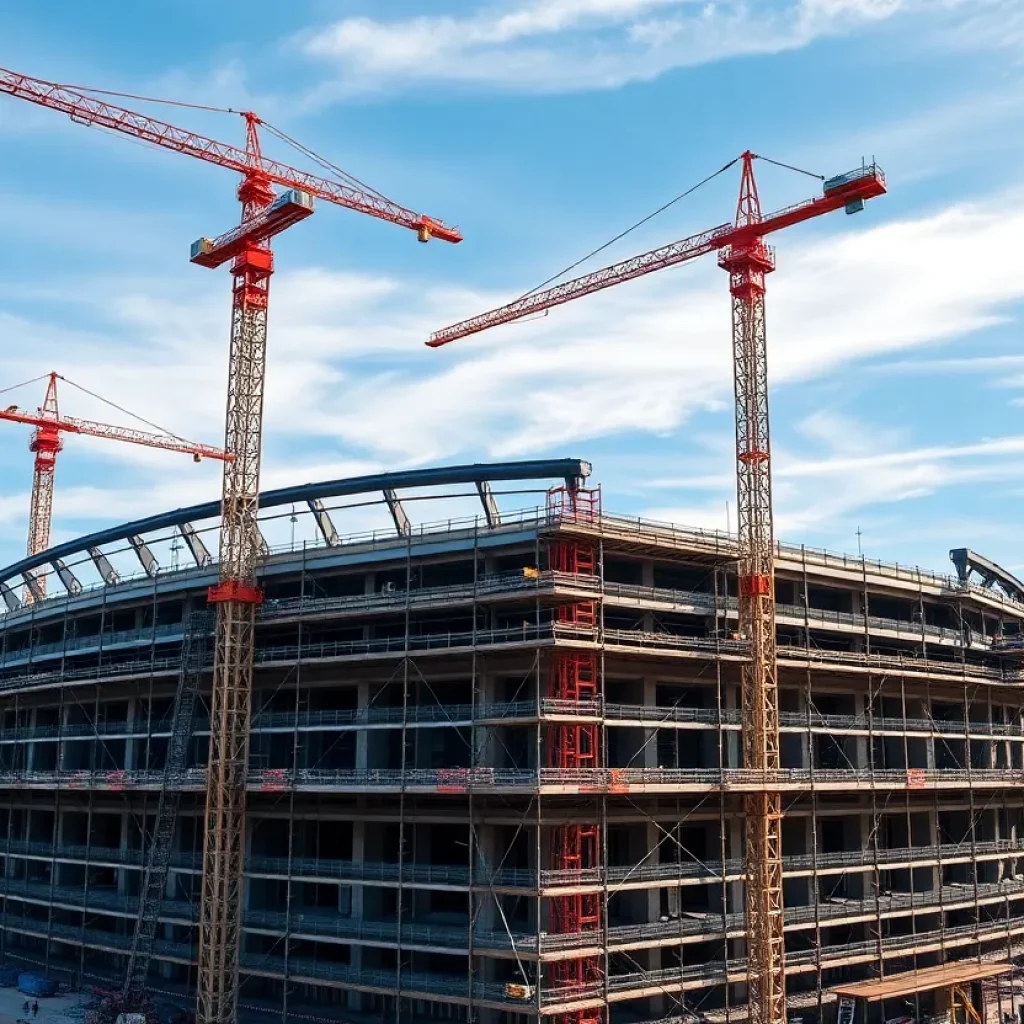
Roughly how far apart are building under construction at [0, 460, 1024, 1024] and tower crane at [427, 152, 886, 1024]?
997mm

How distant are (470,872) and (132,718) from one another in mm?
23389

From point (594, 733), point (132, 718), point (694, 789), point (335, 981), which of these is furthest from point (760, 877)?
point (132, 718)

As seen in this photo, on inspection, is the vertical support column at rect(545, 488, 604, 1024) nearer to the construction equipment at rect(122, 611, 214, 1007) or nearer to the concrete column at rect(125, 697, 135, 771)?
the construction equipment at rect(122, 611, 214, 1007)

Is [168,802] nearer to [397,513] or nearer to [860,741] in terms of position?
[397,513]

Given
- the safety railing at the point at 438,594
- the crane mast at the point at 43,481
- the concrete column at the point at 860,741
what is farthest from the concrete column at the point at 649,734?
the crane mast at the point at 43,481

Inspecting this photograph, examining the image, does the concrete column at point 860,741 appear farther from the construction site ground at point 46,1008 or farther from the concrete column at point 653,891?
the construction site ground at point 46,1008

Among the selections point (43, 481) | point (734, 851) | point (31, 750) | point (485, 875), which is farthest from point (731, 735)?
point (43, 481)

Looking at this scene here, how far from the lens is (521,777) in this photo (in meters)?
41.8

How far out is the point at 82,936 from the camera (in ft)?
181

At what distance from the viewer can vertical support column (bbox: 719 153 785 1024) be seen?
1843 inches

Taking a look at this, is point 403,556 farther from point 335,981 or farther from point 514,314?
point 514,314

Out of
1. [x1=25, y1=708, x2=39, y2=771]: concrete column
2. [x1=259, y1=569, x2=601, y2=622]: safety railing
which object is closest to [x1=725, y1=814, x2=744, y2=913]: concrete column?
[x1=259, y1=569, x2=601, y2=622]: safety railing

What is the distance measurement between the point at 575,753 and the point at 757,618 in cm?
1065

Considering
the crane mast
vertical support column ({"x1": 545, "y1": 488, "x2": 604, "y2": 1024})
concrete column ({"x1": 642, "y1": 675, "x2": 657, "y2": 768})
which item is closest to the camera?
vertical support column ({"x1": 545, "y1": 488, "x2": 604, "y2": 1024})
